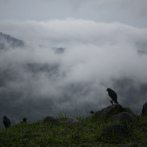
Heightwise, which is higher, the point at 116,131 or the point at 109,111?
the point at 109,111

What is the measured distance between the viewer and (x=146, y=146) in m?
6.58

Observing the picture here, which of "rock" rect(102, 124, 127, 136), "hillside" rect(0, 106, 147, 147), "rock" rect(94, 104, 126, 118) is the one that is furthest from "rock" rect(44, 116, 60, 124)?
"rock" rect(102, 124, 127, 136)

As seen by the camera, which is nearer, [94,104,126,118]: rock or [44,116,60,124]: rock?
[44,116,60,124]: rock

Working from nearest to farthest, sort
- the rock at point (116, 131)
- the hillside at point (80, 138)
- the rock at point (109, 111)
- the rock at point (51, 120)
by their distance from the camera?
the hillside at point (80, 138) → the rock at point (116, 131) → the rock at point (51, 120) → the rock at point (109, 111)

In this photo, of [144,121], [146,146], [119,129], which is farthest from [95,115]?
[146,146]

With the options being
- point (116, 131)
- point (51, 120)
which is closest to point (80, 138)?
point (116, 131)

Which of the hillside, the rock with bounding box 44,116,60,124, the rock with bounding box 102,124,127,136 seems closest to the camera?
the hillside

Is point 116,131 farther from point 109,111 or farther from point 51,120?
point 51,120

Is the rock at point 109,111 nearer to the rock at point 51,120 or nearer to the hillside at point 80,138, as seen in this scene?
the hillside at point 80,138

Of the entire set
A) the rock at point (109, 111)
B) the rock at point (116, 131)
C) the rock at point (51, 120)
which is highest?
the rock at point (51, 120)

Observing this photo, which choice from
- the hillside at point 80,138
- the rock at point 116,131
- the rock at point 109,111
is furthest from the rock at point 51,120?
the rock at point 116,131

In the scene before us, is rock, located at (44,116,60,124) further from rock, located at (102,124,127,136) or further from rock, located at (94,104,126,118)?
rock, located at (102,124,127,136)

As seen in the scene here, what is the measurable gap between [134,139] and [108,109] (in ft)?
11.8

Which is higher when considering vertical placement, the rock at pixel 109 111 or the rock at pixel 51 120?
the rock at pixel 51 120
